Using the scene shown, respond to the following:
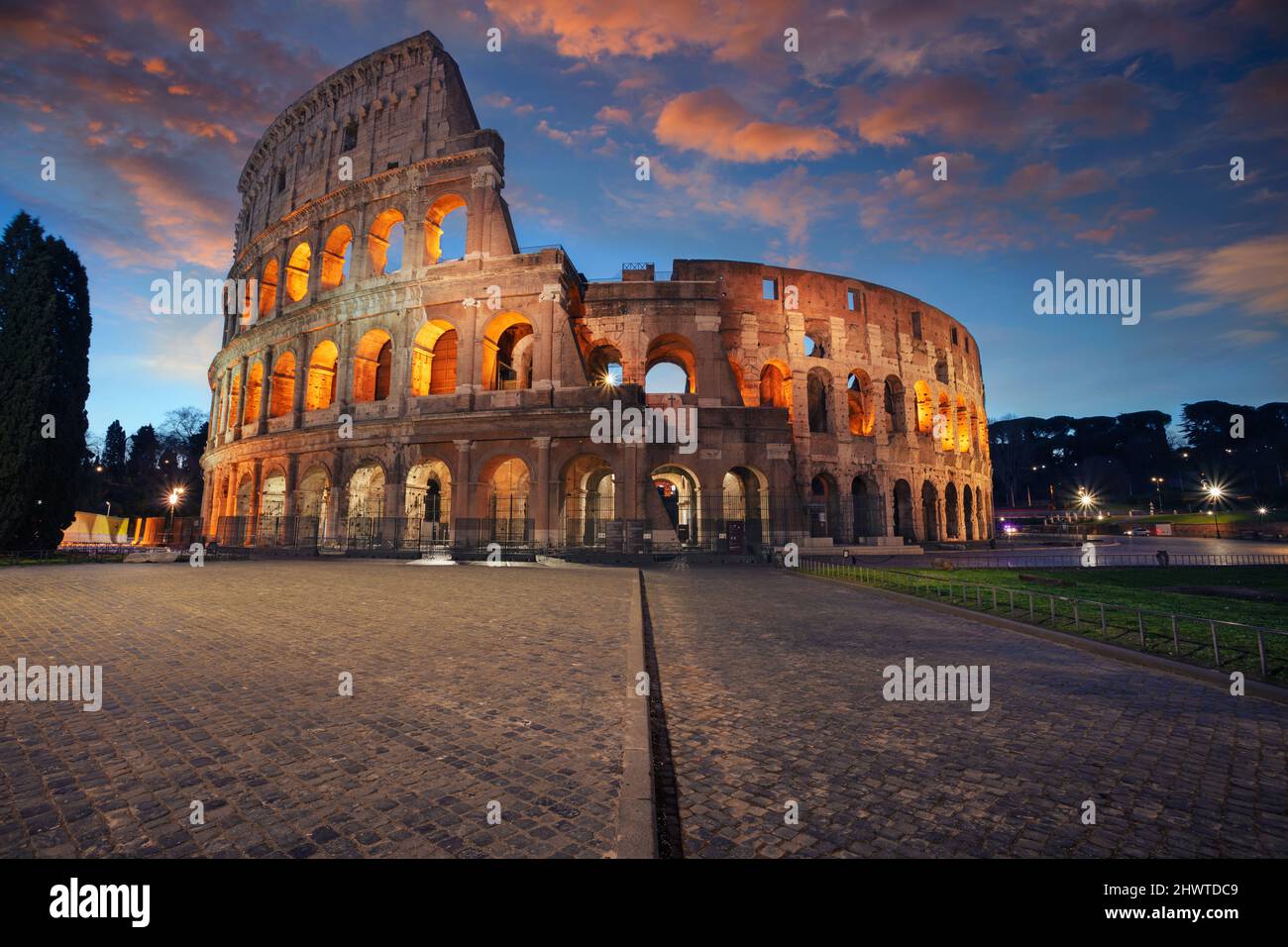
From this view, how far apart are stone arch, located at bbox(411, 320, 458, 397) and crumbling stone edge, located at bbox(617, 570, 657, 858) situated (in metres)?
24.7

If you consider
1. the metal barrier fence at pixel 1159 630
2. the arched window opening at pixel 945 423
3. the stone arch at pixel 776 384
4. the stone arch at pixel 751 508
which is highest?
the stone arch at pixel 776 384

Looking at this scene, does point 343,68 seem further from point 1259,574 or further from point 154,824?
point 1259,574

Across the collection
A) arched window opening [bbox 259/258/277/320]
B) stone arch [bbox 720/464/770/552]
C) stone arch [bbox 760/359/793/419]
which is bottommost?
stone arch [bbox 720/464/770/552]

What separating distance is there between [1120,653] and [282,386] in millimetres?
36669

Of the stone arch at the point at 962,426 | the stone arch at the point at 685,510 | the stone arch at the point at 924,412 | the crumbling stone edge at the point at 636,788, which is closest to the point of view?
the crumbling stone edge at the point at 636,788

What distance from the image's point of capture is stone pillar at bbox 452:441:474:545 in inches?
929

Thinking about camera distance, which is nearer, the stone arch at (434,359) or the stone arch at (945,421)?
the stone arch at (434,359)

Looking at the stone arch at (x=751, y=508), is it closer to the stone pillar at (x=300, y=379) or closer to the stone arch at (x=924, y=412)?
the stone arch at (x=924, y=412)

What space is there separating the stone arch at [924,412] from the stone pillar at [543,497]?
26266 millimetres

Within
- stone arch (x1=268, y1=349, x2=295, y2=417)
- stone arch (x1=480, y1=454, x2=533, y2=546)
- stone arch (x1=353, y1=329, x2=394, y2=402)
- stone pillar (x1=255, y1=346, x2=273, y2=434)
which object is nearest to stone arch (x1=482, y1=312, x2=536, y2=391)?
stone arch (x1=480, y1=454, x2=533, y2=546)

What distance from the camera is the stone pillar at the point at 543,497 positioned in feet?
75.0

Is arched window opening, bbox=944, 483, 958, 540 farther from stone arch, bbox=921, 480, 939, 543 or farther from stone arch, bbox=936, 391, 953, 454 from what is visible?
stone arch, bbox=936, 391, 953, 454

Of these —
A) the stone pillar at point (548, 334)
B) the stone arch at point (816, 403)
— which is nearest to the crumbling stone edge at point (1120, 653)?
the stone pillar at point (548, 334)
